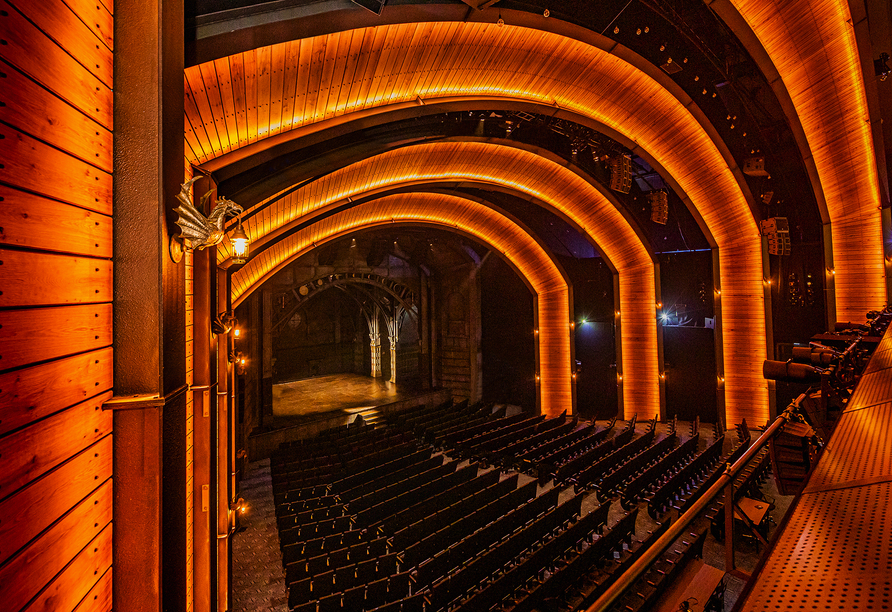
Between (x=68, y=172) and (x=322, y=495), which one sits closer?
(x=68, y=172)

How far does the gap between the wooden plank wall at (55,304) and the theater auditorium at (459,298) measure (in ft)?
0.06

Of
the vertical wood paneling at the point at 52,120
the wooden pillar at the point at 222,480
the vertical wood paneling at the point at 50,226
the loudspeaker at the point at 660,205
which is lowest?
the wooden pillar at the point at 222,480

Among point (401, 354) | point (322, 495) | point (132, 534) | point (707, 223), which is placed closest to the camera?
point (132, 534)

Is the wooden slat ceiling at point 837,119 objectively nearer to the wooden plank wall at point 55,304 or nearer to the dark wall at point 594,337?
the dark wall at point 594,337

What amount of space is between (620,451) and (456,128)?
904cm

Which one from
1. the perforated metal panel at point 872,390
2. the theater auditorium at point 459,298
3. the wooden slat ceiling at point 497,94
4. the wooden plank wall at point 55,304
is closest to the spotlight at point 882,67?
the theater auditorium at point 459,298

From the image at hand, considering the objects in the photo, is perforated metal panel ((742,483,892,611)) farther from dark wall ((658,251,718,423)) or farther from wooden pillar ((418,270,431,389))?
wooden pillar ((418,270,431,389))

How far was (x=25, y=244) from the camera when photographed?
1678 mm

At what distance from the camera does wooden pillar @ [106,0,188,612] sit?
7.84 feet

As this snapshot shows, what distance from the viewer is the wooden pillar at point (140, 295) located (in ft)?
7.84

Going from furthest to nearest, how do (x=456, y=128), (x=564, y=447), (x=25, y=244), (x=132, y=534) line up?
(x=564, y=447)
(x=456, y=128)
(x=132, y=534)
(x=25, y=244)

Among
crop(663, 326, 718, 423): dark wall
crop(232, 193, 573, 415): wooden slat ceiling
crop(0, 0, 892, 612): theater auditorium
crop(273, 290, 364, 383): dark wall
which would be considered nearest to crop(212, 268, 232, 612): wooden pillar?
crop(0, 0, 892, 612): theater auditorium

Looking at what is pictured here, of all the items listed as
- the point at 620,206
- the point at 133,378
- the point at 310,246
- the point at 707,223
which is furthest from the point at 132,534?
the point at 707,223

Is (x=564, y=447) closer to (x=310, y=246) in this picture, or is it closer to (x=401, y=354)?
(x=310, y=246)
